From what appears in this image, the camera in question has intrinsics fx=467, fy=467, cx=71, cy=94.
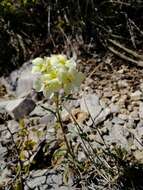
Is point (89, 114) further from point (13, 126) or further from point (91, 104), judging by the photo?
point (13, 126)

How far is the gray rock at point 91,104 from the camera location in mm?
3199

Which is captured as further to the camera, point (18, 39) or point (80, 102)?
point (18, 39)

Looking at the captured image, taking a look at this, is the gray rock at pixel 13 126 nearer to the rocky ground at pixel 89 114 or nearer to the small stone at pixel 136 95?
the rocky ground at pixel 89 114

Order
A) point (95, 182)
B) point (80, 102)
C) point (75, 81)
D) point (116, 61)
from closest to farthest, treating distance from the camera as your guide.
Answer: point (75, 81) → point (95, 182) → point (80, 102) → point (116, 61)

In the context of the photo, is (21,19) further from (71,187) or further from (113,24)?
(71,187)

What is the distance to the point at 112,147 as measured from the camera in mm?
2861

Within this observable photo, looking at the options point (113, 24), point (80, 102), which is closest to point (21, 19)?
point (113, 24)

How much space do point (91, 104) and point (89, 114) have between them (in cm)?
48

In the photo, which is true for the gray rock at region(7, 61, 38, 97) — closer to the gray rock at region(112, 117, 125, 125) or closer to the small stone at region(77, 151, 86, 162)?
the gray rock at region(112, 117, 125, 125)

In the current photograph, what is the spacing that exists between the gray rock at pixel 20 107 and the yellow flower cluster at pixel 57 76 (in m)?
1.05

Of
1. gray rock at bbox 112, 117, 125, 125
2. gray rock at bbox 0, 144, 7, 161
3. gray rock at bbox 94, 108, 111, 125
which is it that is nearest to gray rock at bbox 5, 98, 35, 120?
gray rock at bbox 0, 144, 7, 161

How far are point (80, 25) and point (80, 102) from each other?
83 centimetres

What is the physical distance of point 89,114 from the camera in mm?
2818

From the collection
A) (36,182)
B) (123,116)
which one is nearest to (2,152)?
(36,182)
